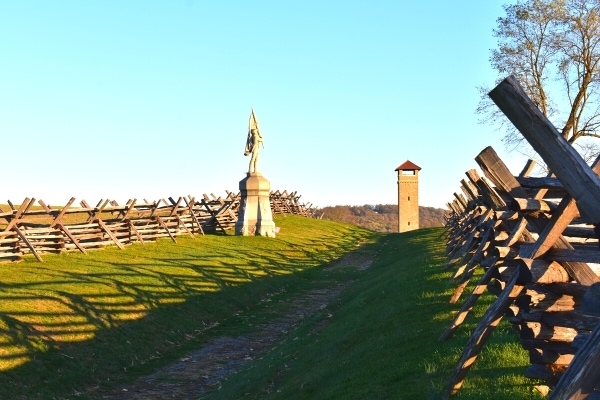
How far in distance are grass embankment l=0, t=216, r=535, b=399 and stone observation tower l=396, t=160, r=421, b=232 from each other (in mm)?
40628

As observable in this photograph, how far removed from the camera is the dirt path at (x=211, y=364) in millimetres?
11359

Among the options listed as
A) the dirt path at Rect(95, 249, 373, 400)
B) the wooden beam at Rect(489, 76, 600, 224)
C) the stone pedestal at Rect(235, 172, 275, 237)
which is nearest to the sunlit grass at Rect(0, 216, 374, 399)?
the dirt path at Rect(95, 249, 373, 400)

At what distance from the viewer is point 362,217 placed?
99188 mm

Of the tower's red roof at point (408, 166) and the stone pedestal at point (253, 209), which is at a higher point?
the tower's red roof at point (408, 166)

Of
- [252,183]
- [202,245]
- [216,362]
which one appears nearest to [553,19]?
[252,183]

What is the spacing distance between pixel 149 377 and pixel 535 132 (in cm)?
946

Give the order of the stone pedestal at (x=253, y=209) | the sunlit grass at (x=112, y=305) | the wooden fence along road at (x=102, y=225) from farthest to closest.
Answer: the stone pedestal at (x=253, y=209) → the wooden fence along road at (x=102, y=225) → the sunlit grass at (x=112, y=305)

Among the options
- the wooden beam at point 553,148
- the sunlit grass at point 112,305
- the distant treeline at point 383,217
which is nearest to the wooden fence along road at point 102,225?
the sunlit grass at point 112,305

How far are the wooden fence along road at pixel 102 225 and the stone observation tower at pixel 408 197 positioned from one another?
2959 cm

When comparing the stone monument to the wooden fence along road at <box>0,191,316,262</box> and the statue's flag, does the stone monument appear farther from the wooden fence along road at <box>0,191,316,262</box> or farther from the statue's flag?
the wooden fence along road at <box>0,191,316,262</box>

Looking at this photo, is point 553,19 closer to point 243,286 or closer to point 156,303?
point 243,286

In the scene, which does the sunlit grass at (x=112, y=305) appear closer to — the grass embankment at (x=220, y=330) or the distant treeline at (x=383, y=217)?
the grass embankment at (x=220, y=330)

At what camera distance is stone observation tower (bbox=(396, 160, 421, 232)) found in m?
64.0

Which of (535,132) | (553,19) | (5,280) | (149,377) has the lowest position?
(149,377)
